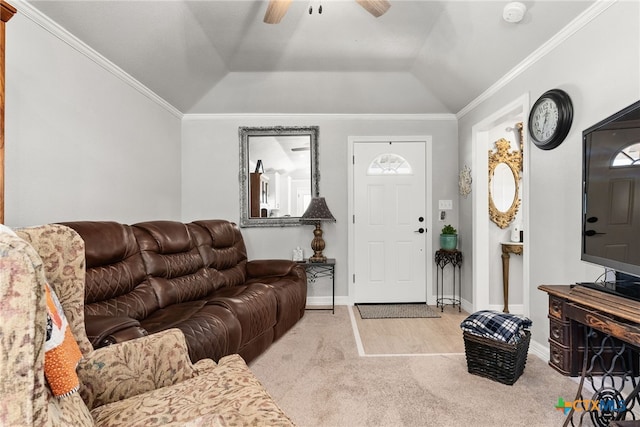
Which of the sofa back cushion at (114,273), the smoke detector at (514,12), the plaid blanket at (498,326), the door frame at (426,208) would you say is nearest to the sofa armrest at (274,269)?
the door frame at (426,208)

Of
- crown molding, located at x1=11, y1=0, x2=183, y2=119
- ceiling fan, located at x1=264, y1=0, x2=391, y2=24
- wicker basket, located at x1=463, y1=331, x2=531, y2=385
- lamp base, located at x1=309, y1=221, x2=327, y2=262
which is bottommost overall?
wicker basket, located at x1=463, y1=331, x2=531, y2=385

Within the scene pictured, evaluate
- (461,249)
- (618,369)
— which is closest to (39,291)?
(618,369)

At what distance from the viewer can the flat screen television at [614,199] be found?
1511 millimetres

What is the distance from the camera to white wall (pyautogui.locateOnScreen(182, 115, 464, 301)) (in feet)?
13.9

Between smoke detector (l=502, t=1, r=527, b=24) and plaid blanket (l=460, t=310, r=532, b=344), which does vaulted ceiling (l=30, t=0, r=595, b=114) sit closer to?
smoke detector (l=502, t=1, r=527, b=24)

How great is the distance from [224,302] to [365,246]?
2283 mm

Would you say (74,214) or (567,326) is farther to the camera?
(74,214)

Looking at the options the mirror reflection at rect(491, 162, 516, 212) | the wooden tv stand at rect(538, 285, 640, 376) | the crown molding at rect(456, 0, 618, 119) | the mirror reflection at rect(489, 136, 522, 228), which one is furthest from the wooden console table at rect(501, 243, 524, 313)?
the wooden tv stand at rect(538, 285, 640, 376)

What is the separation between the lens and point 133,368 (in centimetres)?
Answer: 123

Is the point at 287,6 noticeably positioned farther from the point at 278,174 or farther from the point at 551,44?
the point at 278,174

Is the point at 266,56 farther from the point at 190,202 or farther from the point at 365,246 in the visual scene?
the point at 365,246

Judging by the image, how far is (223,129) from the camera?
14.0 ft

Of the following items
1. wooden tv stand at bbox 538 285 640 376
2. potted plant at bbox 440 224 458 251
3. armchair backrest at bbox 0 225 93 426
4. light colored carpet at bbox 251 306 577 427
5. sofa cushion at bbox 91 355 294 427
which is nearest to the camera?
armchair backrest at bbox 0 225 93 426

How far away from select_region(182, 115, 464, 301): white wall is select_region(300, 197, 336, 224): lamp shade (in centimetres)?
36
